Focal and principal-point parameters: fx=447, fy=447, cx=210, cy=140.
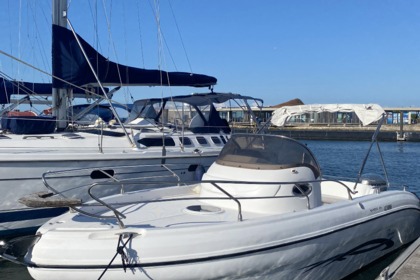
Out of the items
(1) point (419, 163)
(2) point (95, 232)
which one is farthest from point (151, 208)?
(1) point (419, 163)

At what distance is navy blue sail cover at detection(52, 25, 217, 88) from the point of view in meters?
10.1

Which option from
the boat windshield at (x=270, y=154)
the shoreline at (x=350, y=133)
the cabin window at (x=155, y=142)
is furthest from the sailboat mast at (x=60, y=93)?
the shoreline at (x=350, y=133)

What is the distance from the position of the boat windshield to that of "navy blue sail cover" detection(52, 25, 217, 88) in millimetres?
4886

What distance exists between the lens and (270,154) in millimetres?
6469

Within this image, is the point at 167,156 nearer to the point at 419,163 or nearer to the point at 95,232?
the point at 95,232

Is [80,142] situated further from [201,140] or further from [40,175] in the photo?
[201,140]

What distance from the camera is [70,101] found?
11.2m

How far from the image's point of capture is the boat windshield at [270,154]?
6.36 meters

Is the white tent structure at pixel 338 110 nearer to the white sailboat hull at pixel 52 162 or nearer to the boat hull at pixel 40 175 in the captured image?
the white sailboat hull at pixel 52 162

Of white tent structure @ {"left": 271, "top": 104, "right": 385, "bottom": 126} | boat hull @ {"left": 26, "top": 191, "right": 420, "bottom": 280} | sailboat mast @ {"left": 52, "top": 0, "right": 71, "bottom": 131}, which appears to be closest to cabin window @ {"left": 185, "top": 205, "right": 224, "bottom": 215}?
boat hull @ {"left": 26, "top": 191, "right": 420, "bottom": 280}

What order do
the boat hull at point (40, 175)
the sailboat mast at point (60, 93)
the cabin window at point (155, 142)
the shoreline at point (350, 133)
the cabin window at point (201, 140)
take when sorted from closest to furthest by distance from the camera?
the boat hull at point (40, 175) → the cabin window at point (155, 142) → the sailboat mast at point (60, 93) → the cabin window at point (201, 140) → the shoreline at point (350, 133)

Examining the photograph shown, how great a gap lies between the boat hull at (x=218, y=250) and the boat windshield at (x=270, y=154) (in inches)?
30.9

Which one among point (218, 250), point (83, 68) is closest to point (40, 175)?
point (83, 68)

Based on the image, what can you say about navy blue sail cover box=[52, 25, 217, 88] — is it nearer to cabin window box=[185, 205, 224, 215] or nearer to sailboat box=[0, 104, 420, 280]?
sailboat box=[0, 104, 420, 280]
